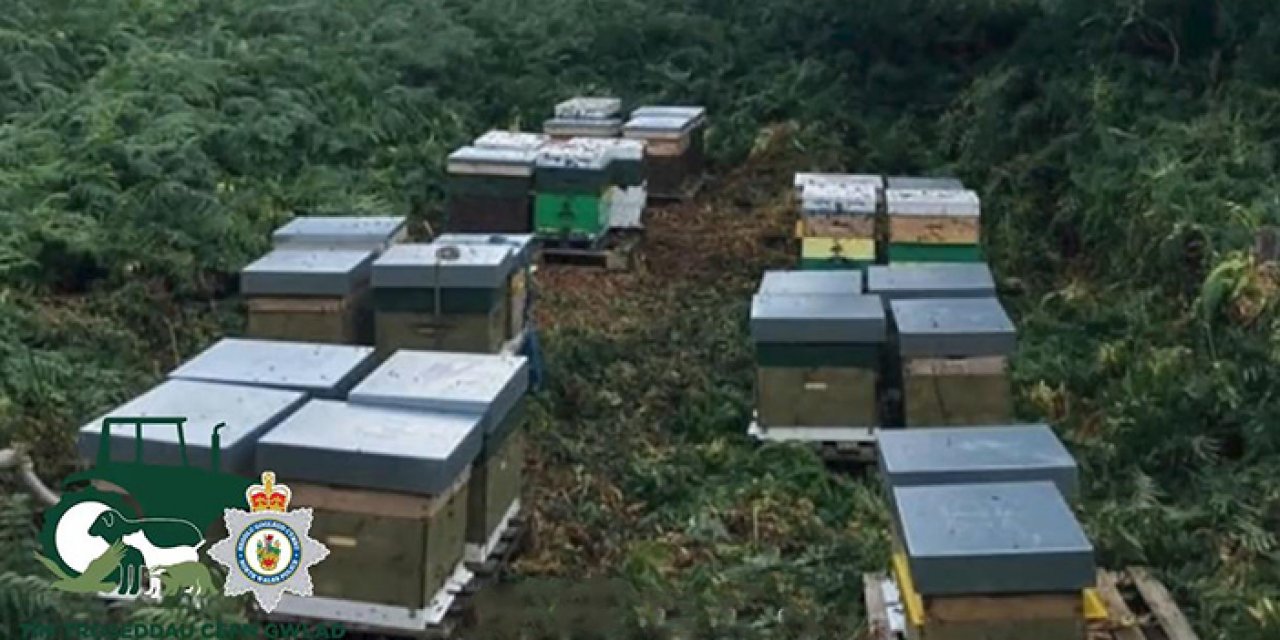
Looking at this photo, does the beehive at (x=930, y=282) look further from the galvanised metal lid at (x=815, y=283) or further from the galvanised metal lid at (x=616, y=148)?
the galvanised metal lid at (x=616, y=148)

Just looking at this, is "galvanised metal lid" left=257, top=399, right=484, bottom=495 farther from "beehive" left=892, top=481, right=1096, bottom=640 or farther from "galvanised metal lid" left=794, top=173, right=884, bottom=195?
"galvanised metal lid" left=794, top=173, right=884, bottom=195

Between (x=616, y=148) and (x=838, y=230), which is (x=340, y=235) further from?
(x=616, y=148)

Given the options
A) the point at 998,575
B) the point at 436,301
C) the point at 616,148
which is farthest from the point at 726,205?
the point at 998,575

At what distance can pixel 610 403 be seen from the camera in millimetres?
7711

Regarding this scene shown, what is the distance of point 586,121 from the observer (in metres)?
12.2

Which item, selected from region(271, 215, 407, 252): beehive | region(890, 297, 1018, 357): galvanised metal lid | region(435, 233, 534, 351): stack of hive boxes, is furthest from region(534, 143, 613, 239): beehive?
region(890, 297, 1018, 357): galvanised metal lid

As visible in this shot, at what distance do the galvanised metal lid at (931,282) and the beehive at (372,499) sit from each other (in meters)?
3.39

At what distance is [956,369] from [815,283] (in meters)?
1.12

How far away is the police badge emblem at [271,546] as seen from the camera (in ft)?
14.9

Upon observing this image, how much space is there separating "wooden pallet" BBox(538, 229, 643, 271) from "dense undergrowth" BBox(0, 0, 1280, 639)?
21.6 inches

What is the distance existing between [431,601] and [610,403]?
9.82 ft

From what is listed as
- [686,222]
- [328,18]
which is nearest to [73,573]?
[686,222]

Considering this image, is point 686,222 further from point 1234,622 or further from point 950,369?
point 1234,622

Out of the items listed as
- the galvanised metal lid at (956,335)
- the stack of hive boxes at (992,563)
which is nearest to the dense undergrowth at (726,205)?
the galvanised metal lid at (956,335)
